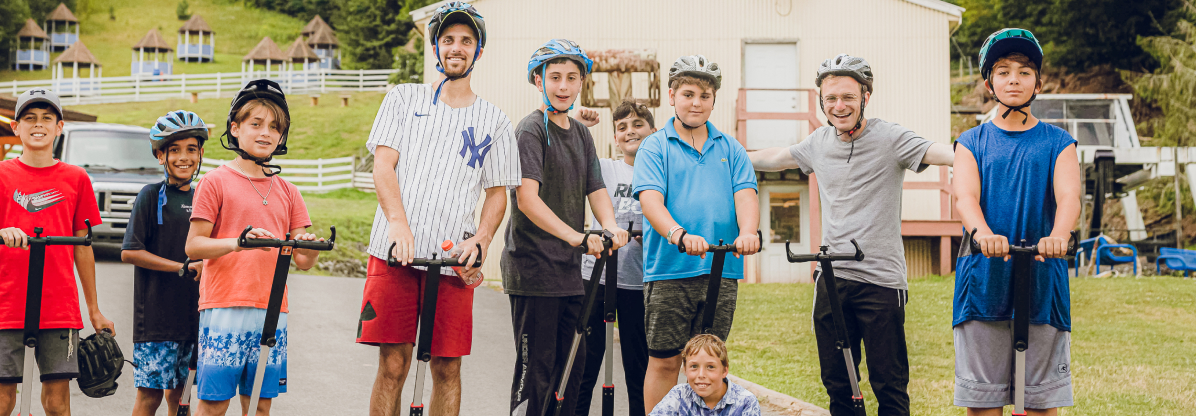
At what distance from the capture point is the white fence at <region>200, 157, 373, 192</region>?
34.6 meters

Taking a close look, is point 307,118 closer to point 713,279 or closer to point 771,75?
point 771,75

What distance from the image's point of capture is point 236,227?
4.27m

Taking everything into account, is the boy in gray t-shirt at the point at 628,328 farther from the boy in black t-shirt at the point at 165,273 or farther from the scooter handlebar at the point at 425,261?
the boy in black t-shirt at the point at 165,273

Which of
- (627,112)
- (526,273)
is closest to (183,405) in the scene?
(526,273)

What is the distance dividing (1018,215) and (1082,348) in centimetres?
736

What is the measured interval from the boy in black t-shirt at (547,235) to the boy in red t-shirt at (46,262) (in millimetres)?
2271

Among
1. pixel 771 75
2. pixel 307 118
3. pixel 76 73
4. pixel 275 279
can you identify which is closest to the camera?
pixel 275 279

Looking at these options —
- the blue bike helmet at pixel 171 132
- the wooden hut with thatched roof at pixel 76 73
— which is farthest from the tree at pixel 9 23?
the blue bike helmet at pixel 171 132

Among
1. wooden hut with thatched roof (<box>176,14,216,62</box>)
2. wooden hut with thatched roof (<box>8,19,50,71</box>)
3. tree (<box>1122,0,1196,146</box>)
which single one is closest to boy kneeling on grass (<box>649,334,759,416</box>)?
tree (<box>1122,0,1196,146</box>)

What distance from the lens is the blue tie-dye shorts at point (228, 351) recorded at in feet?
13.5

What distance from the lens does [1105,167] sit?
24.3 meters

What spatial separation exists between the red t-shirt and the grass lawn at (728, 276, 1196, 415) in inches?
Answer: 208

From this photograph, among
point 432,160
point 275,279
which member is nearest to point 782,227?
point 432,160

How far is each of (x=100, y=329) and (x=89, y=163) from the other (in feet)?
39.0
